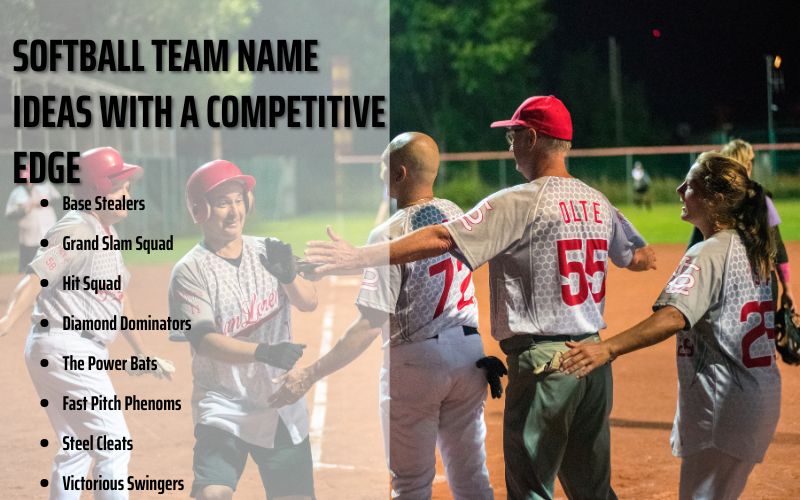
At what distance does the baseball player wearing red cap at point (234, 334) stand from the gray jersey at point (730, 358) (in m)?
1.78

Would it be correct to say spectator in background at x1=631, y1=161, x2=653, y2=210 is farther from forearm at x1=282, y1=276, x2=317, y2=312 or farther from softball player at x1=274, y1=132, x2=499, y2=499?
softball player at x1=274, y1=132, x2=499, y2=499

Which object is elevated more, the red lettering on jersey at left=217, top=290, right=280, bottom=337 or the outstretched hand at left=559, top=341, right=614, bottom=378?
the red lettering on jersey at left=217, top=290, right=280, bottom=337

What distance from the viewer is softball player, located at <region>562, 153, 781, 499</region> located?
3986mm

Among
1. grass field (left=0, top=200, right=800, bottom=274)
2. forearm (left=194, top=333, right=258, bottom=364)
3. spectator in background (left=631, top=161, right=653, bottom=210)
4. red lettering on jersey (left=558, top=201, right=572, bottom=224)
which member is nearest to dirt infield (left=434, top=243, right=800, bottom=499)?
forearm (left=194, top=333, right=258, bottom=364)

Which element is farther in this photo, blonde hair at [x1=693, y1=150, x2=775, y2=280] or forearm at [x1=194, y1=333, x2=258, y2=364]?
forearm at [x1=194, y1=333, x2=258, y2=364]

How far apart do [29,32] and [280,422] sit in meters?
2.18

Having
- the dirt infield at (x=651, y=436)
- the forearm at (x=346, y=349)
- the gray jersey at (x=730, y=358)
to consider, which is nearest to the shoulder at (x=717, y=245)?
the gray jersey at (x=730, y=358)

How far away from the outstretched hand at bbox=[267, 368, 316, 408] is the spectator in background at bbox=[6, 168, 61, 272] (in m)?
1.34

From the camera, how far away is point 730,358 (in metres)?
4.02

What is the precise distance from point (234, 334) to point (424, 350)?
93cm

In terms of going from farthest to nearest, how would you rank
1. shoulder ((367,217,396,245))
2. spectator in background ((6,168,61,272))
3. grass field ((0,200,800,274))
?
grass field ((0,200,800,274))
spectator in background ((6,168,61,272))
shoulder ((367,217,396,245))

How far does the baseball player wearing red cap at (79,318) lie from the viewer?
15.8ft

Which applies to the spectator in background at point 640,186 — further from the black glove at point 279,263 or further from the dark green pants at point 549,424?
the dark green pants at point 549,424

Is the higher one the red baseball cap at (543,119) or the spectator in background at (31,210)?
the red baseball cap at (543,119)
